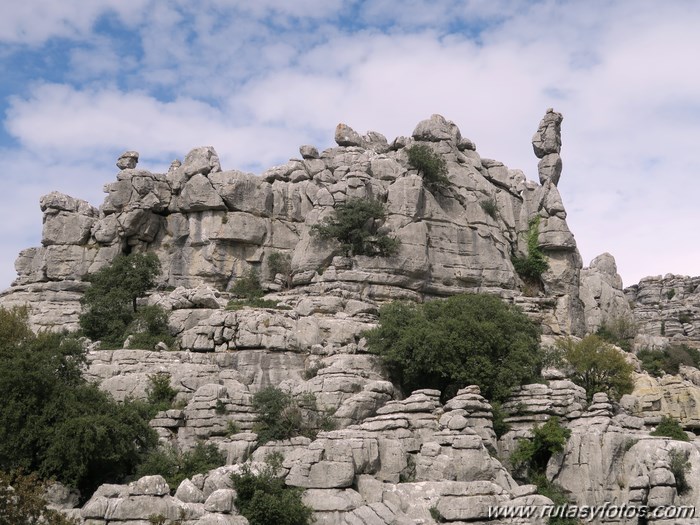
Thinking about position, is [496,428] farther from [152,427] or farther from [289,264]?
[289,264]

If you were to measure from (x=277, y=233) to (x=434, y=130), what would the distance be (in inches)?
562

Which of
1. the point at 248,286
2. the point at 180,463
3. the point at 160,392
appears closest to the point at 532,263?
the point at 248,286

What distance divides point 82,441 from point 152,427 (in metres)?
4.37

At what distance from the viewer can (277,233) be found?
59219 millimetres

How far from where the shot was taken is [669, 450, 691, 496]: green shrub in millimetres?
33844

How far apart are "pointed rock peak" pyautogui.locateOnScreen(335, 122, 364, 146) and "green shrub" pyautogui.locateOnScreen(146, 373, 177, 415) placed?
101 feet

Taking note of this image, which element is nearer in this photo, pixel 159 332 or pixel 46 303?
pixel 159 332

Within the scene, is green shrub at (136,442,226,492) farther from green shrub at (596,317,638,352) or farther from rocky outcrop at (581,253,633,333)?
rocky outcrop at (581,253,633,333)

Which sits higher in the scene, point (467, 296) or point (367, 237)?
point (367, 237)

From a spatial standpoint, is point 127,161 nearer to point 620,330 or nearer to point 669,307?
point 620,330

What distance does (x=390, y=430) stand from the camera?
33938mm

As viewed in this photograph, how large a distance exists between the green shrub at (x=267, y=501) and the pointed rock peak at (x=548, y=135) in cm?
4703

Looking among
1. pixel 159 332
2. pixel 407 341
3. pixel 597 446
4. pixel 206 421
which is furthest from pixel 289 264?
pixel 597 446

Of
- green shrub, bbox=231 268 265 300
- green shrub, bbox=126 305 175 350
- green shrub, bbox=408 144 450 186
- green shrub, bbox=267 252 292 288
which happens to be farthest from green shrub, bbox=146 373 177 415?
green shrub, bbox=408 144 450 186
